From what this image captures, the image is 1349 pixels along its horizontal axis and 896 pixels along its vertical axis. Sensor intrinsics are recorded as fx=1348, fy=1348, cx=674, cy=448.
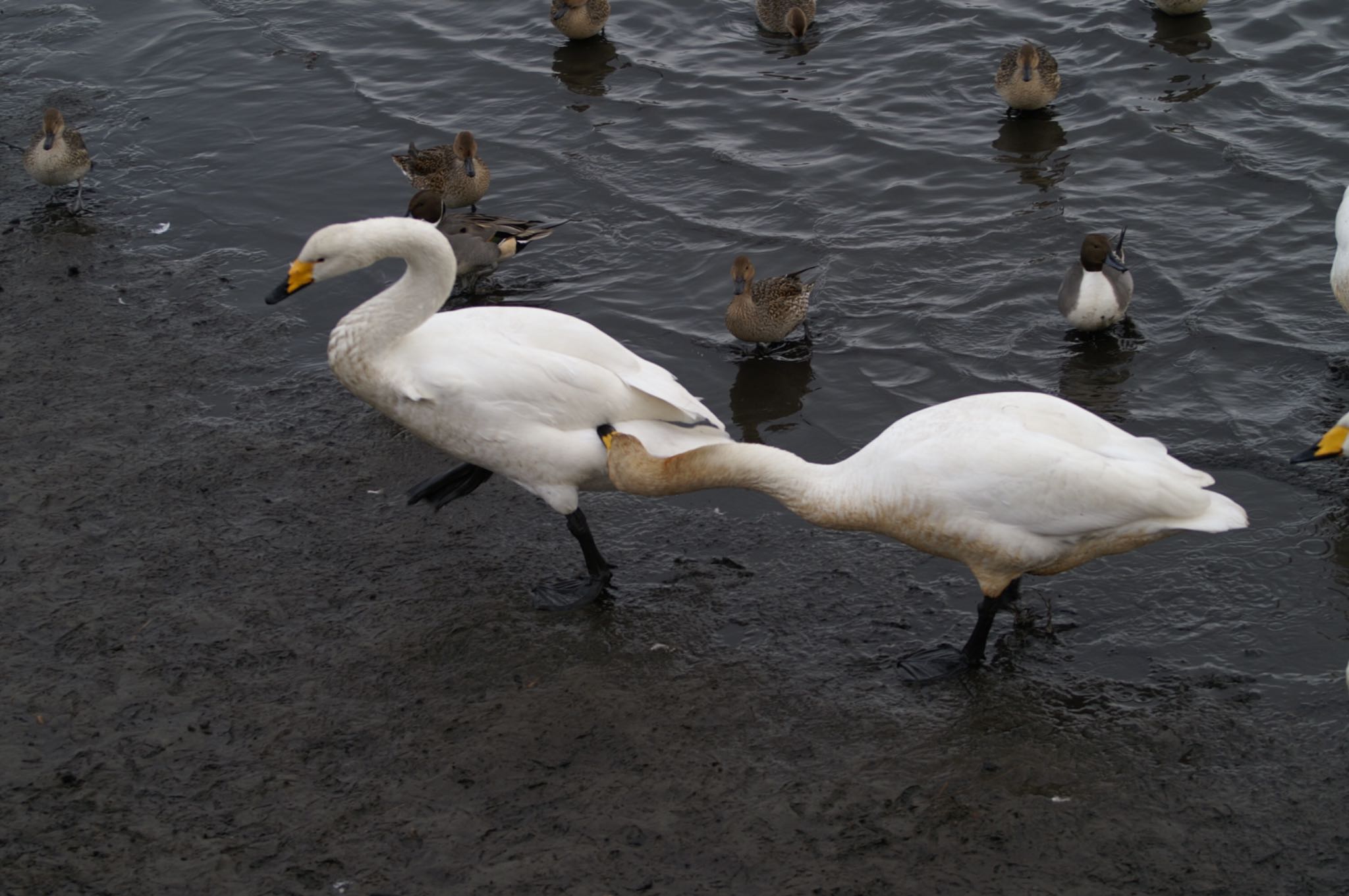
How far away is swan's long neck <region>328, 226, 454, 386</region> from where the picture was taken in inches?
230

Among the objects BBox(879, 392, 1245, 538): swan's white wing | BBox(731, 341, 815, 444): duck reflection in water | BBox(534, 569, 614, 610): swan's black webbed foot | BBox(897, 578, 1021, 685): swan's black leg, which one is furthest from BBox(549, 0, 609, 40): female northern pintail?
Answer: BBox(897, 578, 1021, 685): swan's black leg

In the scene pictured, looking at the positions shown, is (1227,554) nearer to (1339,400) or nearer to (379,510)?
(1339,400)

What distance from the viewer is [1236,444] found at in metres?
7.08

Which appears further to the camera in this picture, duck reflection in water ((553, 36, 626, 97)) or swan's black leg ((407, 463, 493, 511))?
duck reflection in water ((553, 36, 626, 97))

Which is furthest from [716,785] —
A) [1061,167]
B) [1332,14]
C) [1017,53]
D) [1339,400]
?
[1332,14]

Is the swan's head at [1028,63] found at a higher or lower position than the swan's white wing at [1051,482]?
higher

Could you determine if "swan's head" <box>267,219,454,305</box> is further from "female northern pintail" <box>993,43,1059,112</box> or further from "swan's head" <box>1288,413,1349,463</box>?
"female northern pintail" <box>993,43,1059,112</box>

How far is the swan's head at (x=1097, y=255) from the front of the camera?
323 inches

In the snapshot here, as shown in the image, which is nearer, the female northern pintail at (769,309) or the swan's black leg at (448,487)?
the swan's black leg at (448,487)

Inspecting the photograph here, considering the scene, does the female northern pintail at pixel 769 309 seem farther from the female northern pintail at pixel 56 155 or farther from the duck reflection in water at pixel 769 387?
the female northern pintail at pixel 56 155

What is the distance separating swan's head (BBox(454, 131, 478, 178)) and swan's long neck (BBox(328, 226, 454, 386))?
13.3 ft

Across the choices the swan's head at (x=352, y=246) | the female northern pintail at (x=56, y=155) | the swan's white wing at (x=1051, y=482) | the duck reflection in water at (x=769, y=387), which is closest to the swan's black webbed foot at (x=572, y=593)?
the swan's white wing at (x=1051, y=482)

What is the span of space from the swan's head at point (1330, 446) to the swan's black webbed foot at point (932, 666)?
231 cm

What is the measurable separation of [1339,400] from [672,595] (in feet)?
13.4
